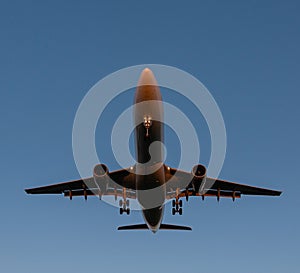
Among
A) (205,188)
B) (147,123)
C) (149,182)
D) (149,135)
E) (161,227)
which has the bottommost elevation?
(149,182)

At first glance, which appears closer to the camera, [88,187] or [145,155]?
[145,155]

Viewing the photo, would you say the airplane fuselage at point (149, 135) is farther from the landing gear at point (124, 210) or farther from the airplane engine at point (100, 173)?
the landing gear at point (124, 210)

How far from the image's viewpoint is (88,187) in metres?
41.6

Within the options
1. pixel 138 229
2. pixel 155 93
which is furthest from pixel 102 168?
pixel 138 229

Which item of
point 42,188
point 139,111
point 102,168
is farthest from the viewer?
point 42,188

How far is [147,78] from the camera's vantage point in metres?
34.4

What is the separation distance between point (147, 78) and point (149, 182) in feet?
23.3

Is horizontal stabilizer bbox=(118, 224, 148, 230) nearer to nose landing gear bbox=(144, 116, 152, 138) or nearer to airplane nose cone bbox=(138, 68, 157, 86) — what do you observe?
nose landing gear bbox=(144, 116, 152, 138)

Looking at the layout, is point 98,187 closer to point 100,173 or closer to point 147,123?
point 100,173

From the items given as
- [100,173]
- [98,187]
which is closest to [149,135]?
[100,173]

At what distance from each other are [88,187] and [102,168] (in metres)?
4.94

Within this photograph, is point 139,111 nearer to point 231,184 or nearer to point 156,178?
point 156,178

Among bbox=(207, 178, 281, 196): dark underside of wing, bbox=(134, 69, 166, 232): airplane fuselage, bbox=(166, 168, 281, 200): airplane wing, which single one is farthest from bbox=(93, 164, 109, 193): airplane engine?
bbox=(207, 178, 281, 196): dark underside of wing

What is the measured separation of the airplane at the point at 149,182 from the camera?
111 feet
